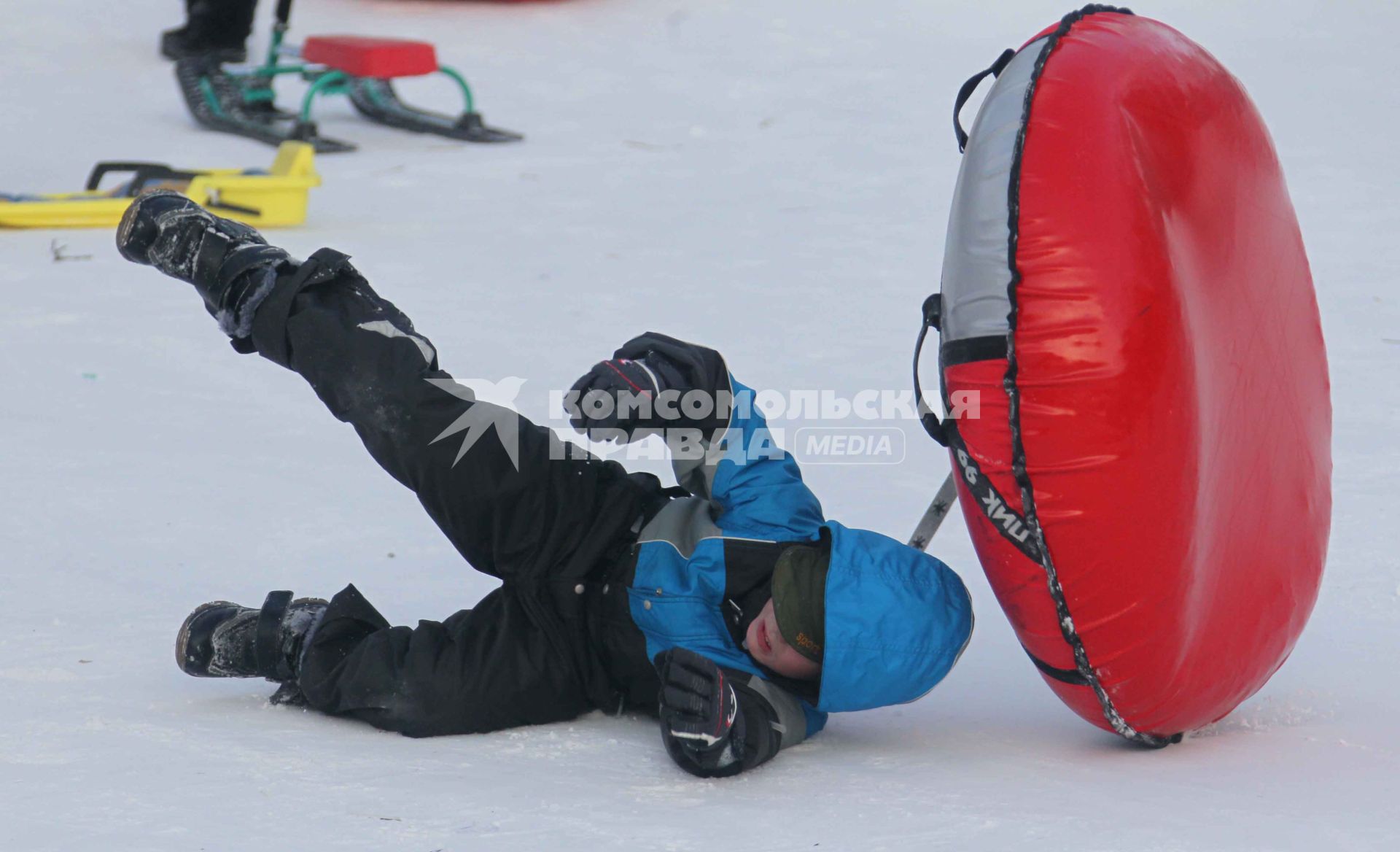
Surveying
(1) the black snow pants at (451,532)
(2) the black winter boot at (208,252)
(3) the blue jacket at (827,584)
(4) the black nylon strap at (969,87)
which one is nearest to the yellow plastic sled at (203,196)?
(2) the black winter boot at (208,252)

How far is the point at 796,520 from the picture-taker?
1891 millimetres

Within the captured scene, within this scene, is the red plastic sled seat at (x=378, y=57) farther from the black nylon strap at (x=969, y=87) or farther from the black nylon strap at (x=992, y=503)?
the black nylon strap at (x=992, y=503)

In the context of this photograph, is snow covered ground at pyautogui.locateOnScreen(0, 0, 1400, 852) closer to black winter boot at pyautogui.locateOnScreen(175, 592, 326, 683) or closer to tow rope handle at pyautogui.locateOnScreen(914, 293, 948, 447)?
black winter boot at pyautogui.locateOnScreen(175, 592, 326, 683)

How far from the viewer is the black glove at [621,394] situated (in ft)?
5.78

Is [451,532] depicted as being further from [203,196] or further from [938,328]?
[203,196]

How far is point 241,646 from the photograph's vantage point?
1.83m

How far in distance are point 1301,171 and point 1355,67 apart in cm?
198

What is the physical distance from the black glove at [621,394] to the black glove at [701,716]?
0.31m

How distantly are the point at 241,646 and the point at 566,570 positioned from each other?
0.43m

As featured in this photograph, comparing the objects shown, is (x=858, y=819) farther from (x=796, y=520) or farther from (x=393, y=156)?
(x=393, y=156)

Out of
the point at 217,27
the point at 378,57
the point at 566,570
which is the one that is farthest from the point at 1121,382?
the point at 217,27

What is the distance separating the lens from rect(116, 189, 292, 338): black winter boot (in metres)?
1.79

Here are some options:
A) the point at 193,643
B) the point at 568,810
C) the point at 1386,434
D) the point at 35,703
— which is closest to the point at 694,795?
the point at 568,810

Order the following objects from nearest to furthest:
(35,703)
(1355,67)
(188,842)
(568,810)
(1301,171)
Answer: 1. (188,842)
2. (568,810)
3. (35,703)
4. (1301,171)
5. (1355,67)
